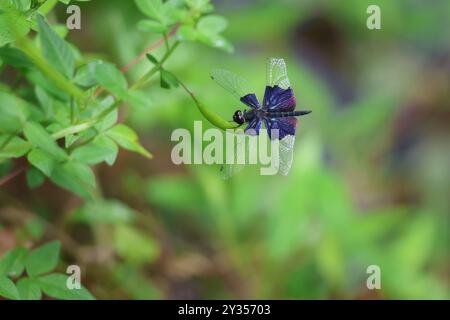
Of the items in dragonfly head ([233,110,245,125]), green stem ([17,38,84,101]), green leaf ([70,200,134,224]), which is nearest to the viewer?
green stem ([17,38,84,101])

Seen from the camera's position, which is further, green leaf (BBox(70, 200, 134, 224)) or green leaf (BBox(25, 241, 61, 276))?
green leaf (BBox(70, 200, 134, 224))

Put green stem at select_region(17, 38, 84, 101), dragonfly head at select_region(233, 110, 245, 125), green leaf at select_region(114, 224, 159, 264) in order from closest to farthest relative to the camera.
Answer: green stem at select_region(17, 38, 84, 101) → dragonfly head at select_region(233, 110, 245, 125) → green leaf at select_region(114, 224, 159, 264)

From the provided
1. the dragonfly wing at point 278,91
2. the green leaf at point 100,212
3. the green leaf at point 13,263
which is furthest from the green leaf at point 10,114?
the green leaf at point 100,212

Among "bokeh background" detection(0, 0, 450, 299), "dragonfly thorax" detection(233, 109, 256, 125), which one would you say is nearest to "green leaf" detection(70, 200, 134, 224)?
"bokeh background" detection(0, 0, 450, 299)

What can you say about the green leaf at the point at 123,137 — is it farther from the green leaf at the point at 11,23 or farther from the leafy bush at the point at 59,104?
the green leaf at the point at 11,23

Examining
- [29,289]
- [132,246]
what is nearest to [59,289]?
[29,289]

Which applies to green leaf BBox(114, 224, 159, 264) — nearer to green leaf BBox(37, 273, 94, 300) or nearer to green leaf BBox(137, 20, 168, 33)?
green leaf BBox(37, 273, 94, 300)
